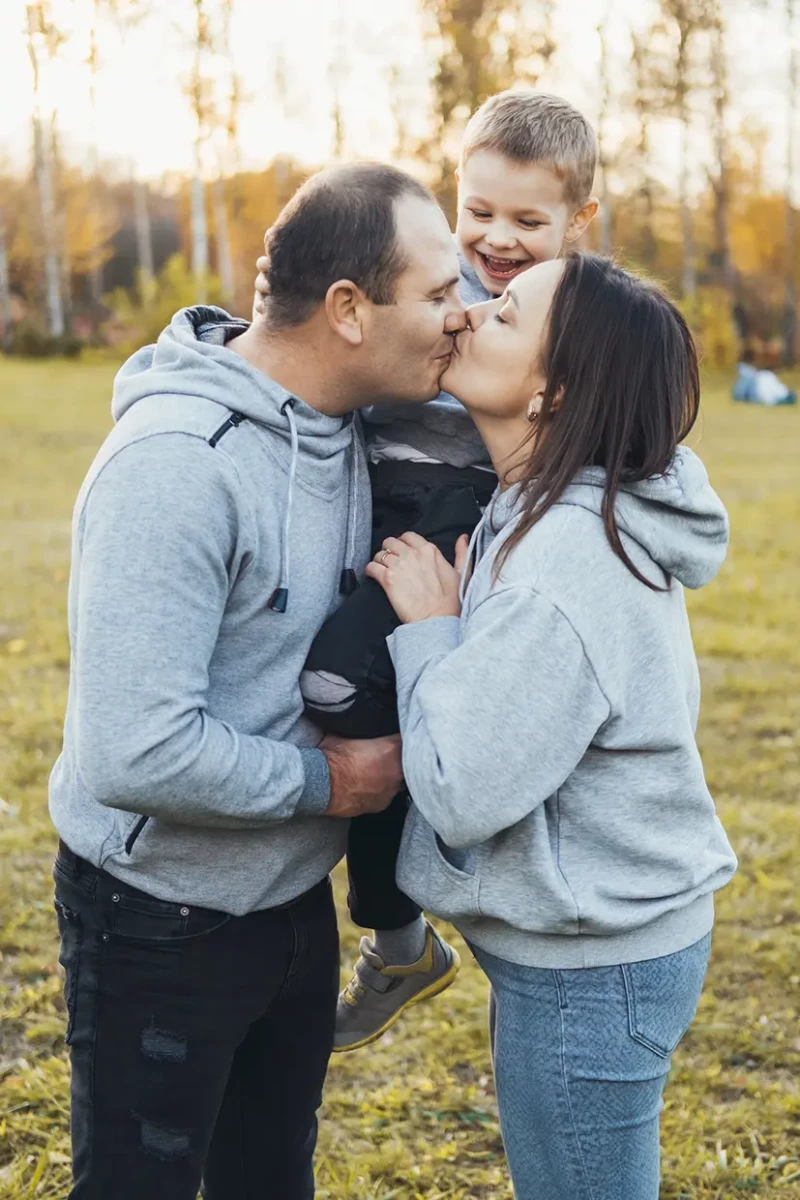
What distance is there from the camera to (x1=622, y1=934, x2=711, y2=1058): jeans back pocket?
1.98m

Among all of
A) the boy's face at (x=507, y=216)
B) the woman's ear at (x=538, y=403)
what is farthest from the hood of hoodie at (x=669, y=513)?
the boy's face at (x=507, y=216)

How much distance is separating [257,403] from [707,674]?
5693 millimetres

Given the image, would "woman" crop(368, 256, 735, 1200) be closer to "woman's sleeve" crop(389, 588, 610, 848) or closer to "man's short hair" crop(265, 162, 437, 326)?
"woman's sleeve" crop(389, 588, 610, 848)

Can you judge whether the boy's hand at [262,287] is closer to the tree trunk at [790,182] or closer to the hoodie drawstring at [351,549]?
the hoodie drawstring at [351,549]

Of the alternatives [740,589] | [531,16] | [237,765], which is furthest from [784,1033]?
[531,16]

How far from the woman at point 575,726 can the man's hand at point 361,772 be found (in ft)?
0.28

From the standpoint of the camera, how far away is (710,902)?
2.15 metres

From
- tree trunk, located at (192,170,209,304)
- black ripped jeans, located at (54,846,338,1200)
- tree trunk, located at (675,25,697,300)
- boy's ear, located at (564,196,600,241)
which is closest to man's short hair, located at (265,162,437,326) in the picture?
black ripped jeans, located at (54,846,338,1200)

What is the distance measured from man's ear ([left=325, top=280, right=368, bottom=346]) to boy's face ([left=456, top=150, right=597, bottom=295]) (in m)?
1.04

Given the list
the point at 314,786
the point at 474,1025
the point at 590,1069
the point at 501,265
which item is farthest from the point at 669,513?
the point at 474,1025

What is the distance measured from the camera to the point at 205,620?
187 centimetres

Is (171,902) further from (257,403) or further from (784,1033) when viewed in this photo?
(784,1033)

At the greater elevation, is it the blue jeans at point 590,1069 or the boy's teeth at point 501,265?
the boy's teeth at point 501,265

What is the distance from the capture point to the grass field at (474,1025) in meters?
3.27
